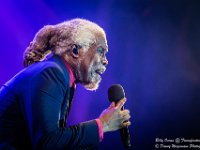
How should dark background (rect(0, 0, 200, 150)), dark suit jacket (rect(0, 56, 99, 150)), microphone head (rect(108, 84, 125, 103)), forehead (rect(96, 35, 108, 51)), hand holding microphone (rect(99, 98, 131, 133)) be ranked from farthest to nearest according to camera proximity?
dark background (rect(0, 0, 200, 150)) < forehead (rect(96, 35, 108, 51)) < microphone head (rect(108, 84, 125, 103)) < hand holding microphone (rect(99, 98, 131, 133)) < dark suit jacket (rect(0, 56, 99, 150))

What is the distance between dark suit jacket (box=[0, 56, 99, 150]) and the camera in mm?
1489

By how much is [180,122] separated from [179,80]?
450 millimetres

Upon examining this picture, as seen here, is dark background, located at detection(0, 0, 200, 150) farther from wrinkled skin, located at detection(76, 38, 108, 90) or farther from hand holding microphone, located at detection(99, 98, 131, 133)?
hand holding microphone, located at detection(99, 98, 131, 133)

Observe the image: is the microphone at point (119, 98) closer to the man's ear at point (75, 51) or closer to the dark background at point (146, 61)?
the man's ear at point (75, 51)

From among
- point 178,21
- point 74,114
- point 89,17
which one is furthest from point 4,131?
point 178,21

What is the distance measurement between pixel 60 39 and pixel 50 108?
2.18 ft

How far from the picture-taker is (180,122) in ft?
11.7

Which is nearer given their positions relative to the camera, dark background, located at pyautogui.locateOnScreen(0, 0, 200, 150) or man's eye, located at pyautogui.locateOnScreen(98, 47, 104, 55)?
man's eye, located at pyautogui.locateOnScreen(98, 47, 104, 55)

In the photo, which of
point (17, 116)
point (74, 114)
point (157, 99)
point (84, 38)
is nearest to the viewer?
point (17, 116)

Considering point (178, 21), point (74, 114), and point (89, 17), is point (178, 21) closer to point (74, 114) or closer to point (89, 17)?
point (89, 17)

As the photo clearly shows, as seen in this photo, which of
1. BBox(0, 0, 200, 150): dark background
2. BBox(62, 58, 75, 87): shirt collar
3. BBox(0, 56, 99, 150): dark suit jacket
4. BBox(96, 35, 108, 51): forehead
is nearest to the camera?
BBox(0, 56, 99, 150): dark suit jacket

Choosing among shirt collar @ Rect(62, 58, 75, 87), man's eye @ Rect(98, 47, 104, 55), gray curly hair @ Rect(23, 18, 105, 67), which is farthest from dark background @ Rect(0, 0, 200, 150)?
shirt collar @ Rect(62, 58, 75, 87)

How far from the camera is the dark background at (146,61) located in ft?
10.9

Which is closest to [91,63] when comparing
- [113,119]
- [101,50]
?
[101,50]
